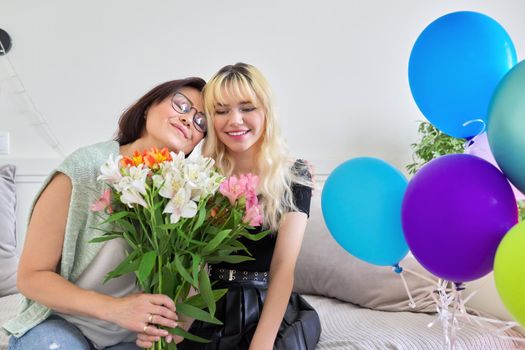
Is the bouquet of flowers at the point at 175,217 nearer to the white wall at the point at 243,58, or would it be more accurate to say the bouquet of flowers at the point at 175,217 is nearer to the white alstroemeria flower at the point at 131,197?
the white alstroemeria flower at the point at 131,197

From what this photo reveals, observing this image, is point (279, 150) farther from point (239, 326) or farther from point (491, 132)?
point (491, 132)

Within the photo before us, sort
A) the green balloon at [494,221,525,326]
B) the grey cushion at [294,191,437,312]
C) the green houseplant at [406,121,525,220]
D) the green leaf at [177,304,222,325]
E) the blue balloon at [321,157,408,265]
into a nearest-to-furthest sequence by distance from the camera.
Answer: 1. the green balloon at [494,221,525,326]
2. the green leaf at [177,304,222,325]
3. the blue balloon at [321,157,408,265]
4. the grey cushion at [294,191,437,312]
5. the green houseplant at [406,121,525,220]

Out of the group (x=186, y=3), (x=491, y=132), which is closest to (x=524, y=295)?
(x=491, y=132)

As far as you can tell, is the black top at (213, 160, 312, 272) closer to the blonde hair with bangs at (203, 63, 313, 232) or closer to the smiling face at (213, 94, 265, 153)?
the blonde hair with bangs at (203, 63, 313, 232)

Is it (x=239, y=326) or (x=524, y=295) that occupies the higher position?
(x=524, y=295)

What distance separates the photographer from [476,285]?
1626 mm

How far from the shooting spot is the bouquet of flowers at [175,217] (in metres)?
0.83

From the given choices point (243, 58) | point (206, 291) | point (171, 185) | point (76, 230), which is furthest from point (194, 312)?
point (243, 58)

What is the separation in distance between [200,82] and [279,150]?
33 centimetres

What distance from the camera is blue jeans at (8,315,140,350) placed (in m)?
1.00

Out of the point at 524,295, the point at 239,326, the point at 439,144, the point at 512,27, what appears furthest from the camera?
the point at 512,27

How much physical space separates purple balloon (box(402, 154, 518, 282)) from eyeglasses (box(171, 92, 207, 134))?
0.68 metres

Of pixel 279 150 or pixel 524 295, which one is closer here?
pixel 524 295

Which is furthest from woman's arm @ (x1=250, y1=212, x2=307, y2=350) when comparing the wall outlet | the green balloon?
the wall outlet
